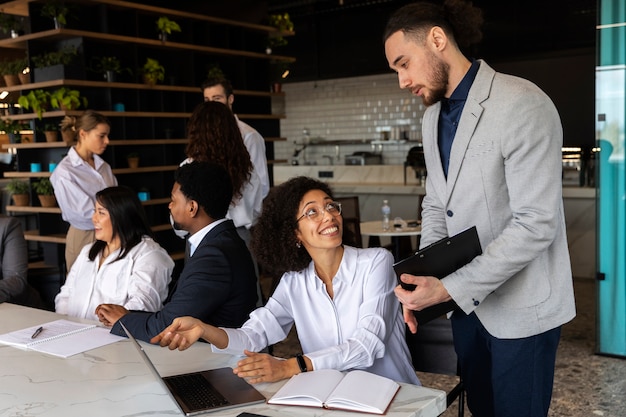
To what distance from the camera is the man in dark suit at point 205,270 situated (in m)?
2.41

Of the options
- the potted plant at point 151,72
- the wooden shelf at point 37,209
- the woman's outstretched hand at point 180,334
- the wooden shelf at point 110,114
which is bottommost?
the woman's outstretched hand at point 180,334

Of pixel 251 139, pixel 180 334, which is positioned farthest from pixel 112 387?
pixel 251 139

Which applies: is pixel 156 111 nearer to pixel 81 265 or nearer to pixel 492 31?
pixel 81 265

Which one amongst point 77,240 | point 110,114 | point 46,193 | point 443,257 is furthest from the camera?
point 110,114

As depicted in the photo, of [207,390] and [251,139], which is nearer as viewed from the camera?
[207,390]

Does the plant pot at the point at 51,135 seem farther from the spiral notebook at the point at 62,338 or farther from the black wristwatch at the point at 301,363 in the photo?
the black wristwatch at the point at 301,363

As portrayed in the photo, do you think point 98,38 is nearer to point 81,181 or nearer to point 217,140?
point 81,181

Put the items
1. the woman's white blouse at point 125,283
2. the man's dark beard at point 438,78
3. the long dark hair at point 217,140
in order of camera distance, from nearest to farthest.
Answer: the man's dark beard at point 438,78 → the woman's white blouse at point 125,283 → the long dark hair at point 217,140

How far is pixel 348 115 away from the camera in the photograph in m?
11.2

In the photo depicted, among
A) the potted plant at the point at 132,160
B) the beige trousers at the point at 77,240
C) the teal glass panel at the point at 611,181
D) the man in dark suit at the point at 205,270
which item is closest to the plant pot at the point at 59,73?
the potted plant at the point at 132,160

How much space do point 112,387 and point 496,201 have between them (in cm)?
118

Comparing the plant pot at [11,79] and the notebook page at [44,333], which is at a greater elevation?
the plant pot at [11,79]

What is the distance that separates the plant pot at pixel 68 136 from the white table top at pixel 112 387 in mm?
3426

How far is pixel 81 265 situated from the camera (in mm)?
3152
